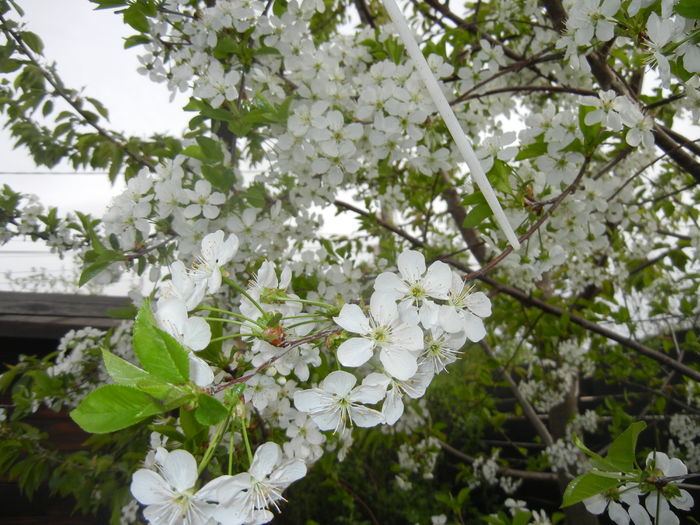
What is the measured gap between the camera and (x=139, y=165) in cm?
182

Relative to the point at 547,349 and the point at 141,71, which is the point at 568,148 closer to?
the point at 141,71

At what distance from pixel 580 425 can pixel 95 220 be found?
2811 millimetres

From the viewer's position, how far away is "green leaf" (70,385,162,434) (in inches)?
20.3

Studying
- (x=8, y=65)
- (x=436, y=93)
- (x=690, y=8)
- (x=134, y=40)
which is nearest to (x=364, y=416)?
(x=436, y=93)

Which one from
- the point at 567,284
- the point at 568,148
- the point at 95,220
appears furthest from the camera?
the point at 567,284

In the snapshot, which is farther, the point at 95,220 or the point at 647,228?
the point at 647,228

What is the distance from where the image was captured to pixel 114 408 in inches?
20.8

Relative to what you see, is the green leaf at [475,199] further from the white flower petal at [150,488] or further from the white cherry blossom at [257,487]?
the white flower petal at [150,488]

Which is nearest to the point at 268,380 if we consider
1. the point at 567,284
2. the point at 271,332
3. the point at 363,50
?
the point at 271,332

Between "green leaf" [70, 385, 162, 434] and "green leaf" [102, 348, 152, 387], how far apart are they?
0.03 meters

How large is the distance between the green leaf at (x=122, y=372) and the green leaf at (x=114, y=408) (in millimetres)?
26

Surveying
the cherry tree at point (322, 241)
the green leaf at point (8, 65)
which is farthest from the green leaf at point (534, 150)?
the green leaf at point (8, 65)

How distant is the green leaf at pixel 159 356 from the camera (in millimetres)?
538

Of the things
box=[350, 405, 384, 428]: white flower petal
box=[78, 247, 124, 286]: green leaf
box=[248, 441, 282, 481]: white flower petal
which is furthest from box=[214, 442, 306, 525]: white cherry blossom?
box=[78, 247, 124, 286]: green leaf
